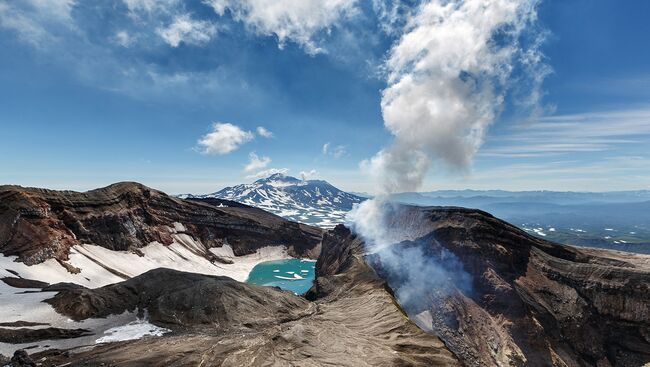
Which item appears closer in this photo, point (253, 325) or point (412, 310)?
point (253, 325)

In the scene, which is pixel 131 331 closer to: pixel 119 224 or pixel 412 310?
pixel 412 310

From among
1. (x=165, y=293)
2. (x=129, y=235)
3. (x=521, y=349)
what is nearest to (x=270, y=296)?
(x=165, y=293)

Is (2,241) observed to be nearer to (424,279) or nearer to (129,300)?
(129,300)

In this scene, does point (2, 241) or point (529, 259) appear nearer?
point (529, 259)

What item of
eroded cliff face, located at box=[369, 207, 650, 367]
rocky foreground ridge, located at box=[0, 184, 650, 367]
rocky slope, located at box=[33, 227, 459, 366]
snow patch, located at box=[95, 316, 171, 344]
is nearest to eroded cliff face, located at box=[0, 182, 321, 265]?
rocky foreground ridge, located at box=[0, 184, 650, 367]

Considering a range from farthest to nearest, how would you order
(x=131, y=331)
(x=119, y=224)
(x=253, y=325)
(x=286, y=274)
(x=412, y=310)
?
(x=286, y=274) < (x=119, y=224) < (x=412, y=310) < (x=253, y=325) < (x=131, y=331)

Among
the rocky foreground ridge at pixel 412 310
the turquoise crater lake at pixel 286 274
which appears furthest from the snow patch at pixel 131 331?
the turquoise crater lake at pixel 286 274

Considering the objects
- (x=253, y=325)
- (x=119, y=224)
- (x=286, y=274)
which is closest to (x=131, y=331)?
(x=253, y=325)
